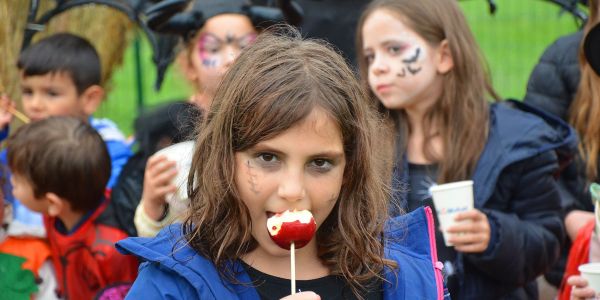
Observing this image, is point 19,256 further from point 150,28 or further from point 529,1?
point 529,1

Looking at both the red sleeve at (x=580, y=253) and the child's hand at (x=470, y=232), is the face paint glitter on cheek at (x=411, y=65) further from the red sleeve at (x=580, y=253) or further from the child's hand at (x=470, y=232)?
the red sleeve at (x=580, y=253)

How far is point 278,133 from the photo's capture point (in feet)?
8.14

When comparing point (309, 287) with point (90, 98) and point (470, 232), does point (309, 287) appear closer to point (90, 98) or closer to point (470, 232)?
point (470, 232)

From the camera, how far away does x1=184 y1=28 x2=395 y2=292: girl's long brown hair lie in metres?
2.53

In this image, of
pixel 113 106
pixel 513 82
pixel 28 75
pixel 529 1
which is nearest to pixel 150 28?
pixel 28 75

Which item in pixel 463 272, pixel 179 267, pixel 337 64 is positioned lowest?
pixel 463 272

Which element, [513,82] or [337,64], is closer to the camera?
[337,64]

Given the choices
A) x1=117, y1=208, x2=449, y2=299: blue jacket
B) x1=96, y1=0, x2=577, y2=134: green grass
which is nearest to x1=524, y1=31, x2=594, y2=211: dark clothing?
x1=117, y1=208, x2=449, y2=299: blue jacket

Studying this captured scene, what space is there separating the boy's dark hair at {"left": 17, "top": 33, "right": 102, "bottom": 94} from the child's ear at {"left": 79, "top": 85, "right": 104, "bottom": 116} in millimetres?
22

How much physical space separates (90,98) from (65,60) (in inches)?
9.0

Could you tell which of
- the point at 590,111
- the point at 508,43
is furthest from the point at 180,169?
the point at 508,43

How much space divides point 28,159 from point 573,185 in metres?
2.46

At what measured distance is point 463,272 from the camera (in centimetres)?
409

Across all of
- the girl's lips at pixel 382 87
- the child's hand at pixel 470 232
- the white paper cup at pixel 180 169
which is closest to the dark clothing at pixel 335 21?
the girl's lips at pixel 382 87
